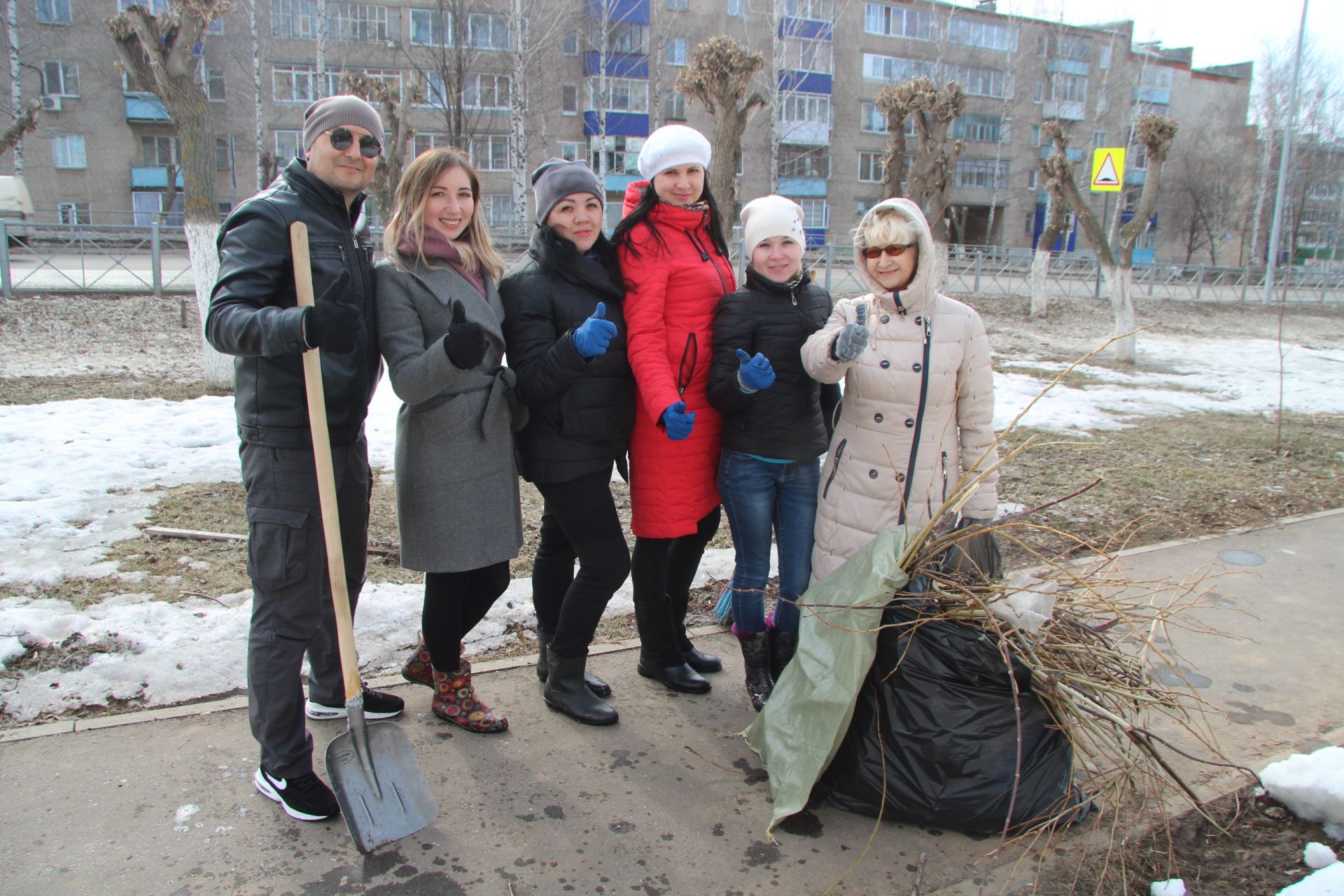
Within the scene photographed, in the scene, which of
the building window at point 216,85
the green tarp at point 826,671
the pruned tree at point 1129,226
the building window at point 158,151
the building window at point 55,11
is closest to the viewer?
the green tarp at point 826,671

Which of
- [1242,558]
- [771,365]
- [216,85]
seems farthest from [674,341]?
[216,85]

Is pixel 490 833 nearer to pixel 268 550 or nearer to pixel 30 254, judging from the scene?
pixel 268 550

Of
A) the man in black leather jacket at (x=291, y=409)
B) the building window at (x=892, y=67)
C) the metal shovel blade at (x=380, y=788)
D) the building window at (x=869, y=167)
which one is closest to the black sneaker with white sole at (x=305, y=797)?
the man in black leather jacket at (x=291, y=409)

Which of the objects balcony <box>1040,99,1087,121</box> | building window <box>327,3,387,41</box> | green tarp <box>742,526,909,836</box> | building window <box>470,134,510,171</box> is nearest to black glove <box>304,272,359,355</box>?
green tarp <box>742,526,909,836</box>

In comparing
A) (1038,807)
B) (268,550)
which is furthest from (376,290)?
(1038,807)

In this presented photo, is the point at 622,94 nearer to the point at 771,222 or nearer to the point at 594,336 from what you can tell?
the point at 771,222

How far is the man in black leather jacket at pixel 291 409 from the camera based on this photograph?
2213 millimetres

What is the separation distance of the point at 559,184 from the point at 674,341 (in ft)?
1.95

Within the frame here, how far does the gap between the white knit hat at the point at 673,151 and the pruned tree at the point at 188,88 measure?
5.92 metres

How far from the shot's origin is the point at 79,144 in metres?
31.7

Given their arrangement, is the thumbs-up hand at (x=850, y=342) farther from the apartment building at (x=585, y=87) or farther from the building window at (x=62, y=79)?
the building window at (x=62, y=79)

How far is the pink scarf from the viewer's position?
2533mm

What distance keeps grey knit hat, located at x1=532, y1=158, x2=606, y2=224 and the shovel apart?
0.75 meters

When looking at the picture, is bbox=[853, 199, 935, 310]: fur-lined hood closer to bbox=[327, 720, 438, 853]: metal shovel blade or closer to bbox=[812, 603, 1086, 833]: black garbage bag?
bbox=[812, 603, 1086, 833]: black garbage bag
